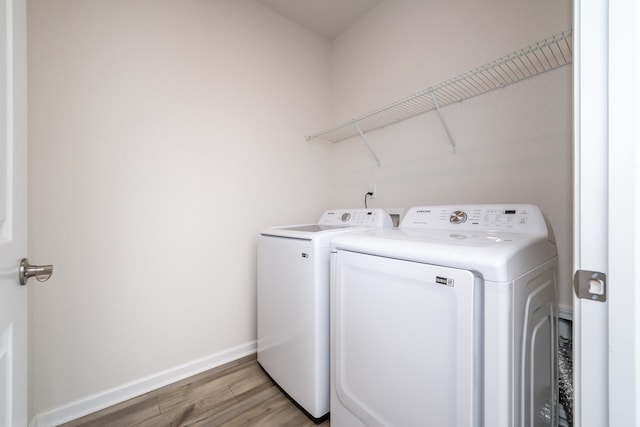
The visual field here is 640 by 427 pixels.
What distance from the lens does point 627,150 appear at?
0.47 metres

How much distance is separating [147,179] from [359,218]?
134 centimetres

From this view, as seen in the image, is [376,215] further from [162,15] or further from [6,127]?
[162,15]

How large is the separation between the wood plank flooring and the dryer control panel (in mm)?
1192

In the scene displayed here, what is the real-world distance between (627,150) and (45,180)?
6.73 ft

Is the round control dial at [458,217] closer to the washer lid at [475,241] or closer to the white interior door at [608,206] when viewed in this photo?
the washer lid at [475,241]

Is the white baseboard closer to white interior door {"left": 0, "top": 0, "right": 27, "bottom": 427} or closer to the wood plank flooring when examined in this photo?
the wood plank flooring

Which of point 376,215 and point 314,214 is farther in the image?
point 314,214

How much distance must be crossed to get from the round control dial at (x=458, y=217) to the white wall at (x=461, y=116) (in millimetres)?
264

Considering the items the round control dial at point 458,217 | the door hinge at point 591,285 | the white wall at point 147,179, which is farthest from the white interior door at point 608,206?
the white wall at point 147,179

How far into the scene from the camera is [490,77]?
1387 millimetres

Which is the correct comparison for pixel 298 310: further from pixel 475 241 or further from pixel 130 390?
pixel 130 390

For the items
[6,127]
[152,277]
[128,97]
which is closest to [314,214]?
[152,277]

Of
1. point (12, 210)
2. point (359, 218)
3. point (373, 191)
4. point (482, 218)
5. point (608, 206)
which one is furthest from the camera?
point (373, 191)

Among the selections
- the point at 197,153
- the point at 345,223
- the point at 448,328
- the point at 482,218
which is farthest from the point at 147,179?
the point at 482,218
